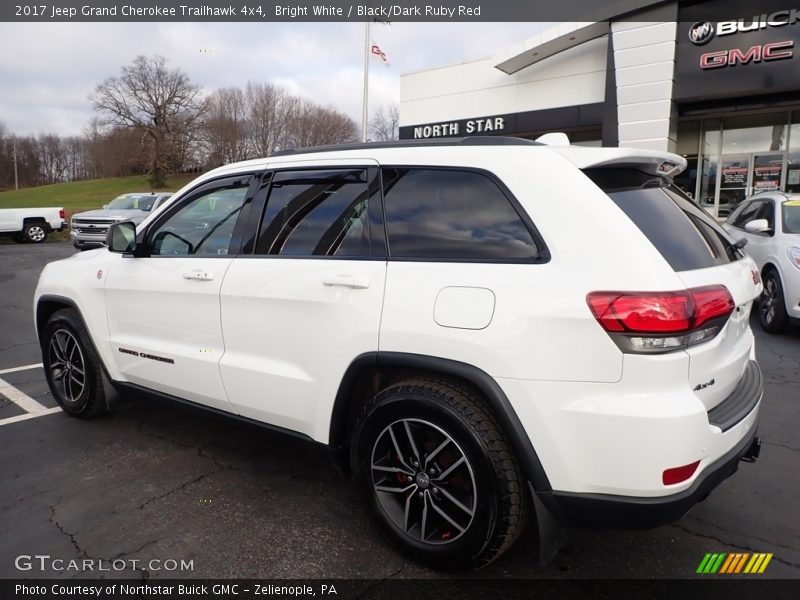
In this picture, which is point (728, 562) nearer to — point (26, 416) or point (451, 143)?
point (451, 143)

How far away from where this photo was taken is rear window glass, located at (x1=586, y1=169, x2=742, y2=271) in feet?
7.29

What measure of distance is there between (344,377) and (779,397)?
399 cm

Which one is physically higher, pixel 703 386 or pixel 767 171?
pixel 767 171

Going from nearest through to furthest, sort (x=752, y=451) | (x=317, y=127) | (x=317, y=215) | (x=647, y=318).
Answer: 1. (x=647, y=318)
2. (x=752, y=451)
3. (x=317, y=215)
4. (x=317, y=127)

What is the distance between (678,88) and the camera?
1638 cm

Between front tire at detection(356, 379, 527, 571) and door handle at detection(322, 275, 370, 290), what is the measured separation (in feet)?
1.52

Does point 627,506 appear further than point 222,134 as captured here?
No

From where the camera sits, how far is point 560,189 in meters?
2.19

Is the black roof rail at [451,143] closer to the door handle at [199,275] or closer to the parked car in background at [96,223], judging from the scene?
the door handle at [199,275]

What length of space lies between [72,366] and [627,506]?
3877 mm

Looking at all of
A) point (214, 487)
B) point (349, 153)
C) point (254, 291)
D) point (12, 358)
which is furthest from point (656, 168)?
point (12, 358)

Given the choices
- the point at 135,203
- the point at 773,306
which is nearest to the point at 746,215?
the point at 773,306

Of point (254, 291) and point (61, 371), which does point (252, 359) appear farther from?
point (61, 371)

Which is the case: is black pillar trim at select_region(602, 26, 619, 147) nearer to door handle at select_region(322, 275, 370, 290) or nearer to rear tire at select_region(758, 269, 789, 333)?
rear tire at select_region(758, 269, 789, 333)
